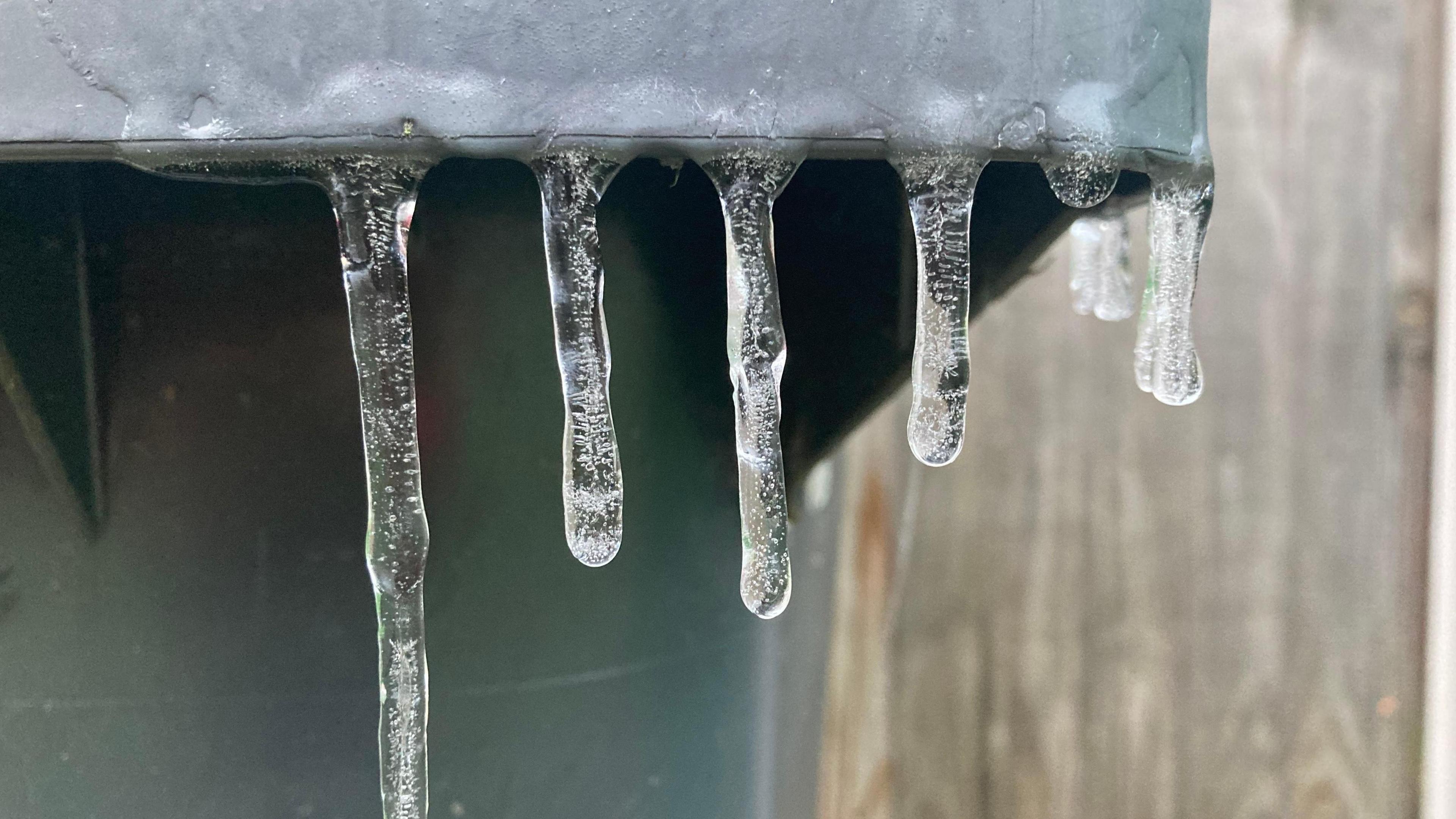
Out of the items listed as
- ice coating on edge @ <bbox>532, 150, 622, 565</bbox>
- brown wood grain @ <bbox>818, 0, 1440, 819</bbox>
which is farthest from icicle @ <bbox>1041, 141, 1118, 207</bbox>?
brown wood grain @ <bbox>818, 0, 1440, 819</bbox>

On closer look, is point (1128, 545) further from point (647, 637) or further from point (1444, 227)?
point (647, 637)

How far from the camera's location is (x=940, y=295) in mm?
454

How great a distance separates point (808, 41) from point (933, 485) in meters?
1.00

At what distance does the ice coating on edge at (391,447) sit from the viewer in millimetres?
387

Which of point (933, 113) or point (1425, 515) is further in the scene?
point (1425, 515)

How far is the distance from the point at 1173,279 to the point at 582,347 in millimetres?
327

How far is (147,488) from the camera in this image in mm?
492

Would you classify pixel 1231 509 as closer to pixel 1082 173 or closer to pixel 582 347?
pixel 1082 173

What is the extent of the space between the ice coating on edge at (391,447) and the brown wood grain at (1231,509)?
2.81 ft

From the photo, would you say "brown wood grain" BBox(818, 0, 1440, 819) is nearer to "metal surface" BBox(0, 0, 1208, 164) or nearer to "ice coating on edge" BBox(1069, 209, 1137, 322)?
"ice coating on edge" BBox(1069, 209, 1137, 322)

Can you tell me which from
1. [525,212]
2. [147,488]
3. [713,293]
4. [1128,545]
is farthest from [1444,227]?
[147,488]

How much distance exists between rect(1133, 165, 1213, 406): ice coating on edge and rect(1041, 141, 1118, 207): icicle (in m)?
0.03

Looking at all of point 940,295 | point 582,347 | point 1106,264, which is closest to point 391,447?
point 582,347

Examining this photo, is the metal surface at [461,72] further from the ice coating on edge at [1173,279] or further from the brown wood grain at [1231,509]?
the brown wood grain at [1231,509]
